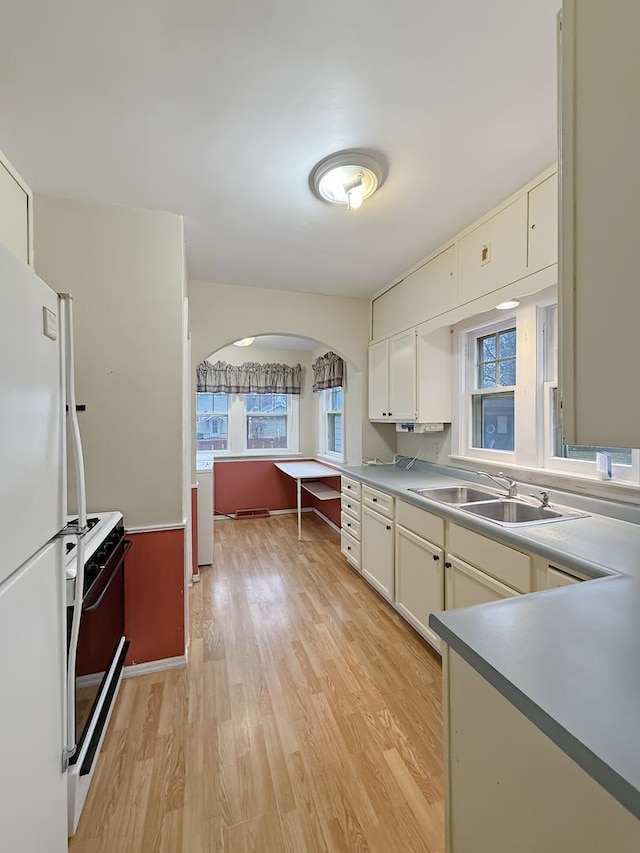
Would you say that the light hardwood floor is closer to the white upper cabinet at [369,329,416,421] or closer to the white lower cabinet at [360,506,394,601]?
the white lower cabinet at [360,506,394,601]

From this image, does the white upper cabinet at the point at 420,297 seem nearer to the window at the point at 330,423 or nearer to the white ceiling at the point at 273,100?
the white ceiling at the point at 273,100

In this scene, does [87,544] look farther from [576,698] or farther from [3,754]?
[576,698]

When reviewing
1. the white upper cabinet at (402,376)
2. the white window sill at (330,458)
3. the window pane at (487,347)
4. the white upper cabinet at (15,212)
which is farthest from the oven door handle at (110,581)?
the white window sill at (330,458)

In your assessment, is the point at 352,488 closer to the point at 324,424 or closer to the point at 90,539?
the point at 90,539

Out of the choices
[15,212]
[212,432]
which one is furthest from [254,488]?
[15,212]

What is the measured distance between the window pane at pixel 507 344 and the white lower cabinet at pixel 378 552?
1.41 metres

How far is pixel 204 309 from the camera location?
3180 mm

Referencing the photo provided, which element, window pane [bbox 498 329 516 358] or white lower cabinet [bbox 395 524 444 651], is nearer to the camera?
white lower cabinet [bbox 395 524 444 651]

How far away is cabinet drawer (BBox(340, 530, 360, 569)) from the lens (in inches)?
125

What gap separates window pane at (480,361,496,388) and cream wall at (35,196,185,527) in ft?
6.91

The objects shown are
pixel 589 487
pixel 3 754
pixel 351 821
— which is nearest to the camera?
pixel 3 754

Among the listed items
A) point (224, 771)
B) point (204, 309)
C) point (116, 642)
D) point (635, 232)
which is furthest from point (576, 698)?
point (204, 309)

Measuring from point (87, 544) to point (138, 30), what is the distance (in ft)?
5.84

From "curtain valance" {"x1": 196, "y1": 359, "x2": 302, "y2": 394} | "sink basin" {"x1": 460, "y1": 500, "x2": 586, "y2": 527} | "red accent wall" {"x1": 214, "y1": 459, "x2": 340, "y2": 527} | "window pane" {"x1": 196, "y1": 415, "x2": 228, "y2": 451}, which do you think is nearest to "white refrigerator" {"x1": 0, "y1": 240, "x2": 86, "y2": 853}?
"sink basin" {"x1": 460, "y1": 500, "x2": 586, "y2": 527}
